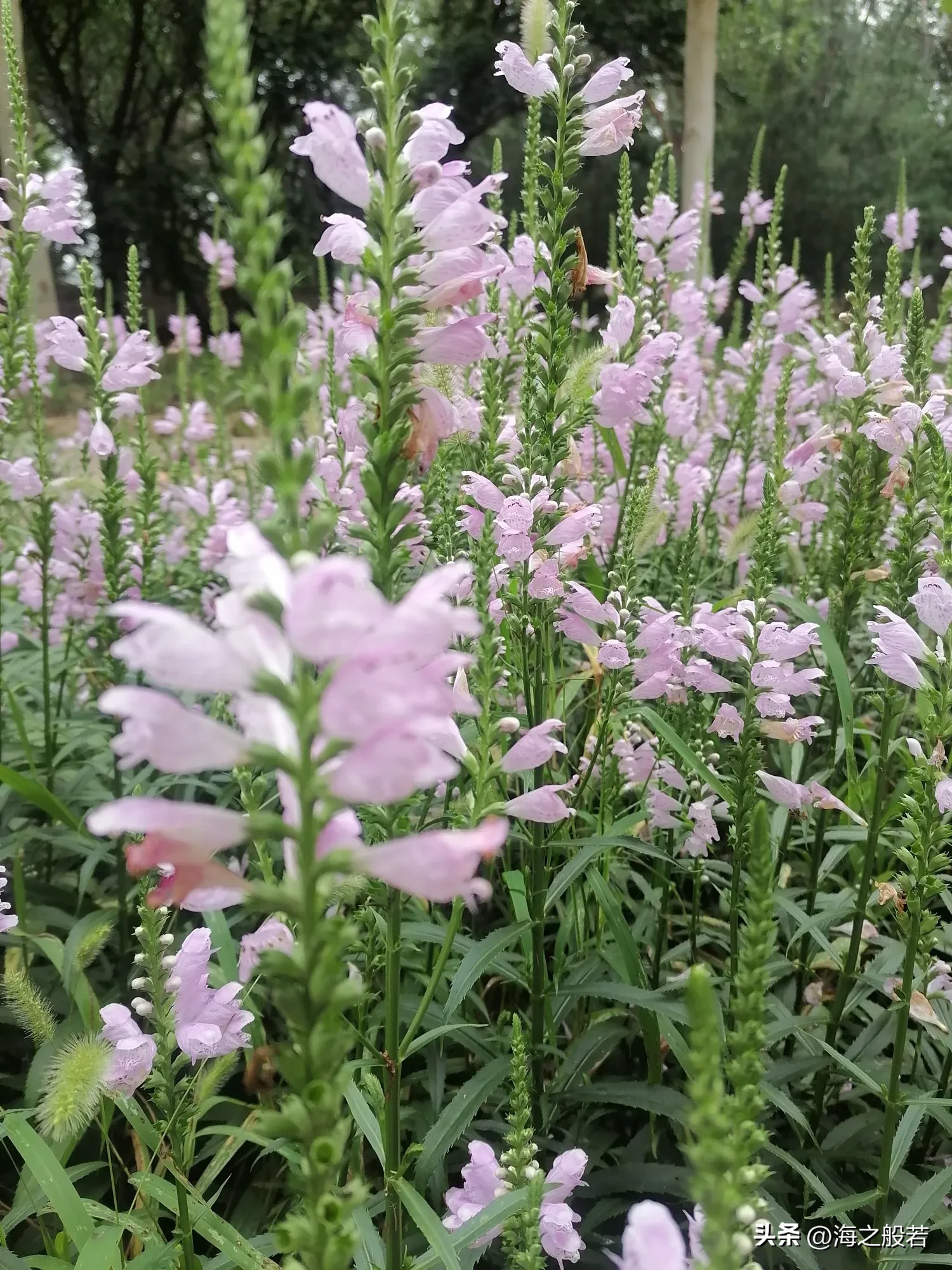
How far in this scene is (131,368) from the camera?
140 inches

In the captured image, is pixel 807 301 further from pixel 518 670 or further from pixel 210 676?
pixel 210 676

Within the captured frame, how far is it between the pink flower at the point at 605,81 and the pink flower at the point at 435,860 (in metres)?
2.21

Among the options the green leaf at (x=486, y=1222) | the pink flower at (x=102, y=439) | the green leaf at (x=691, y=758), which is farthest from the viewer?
the pink flower at (x=102, y=439)

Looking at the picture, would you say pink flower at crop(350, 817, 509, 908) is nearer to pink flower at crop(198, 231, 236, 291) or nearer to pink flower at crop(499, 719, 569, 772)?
pink flower at crop(499, 719, 569, 772)

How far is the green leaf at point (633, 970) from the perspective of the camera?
253 centimetres

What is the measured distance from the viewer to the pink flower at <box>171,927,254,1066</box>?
203 cm

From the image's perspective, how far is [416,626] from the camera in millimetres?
876

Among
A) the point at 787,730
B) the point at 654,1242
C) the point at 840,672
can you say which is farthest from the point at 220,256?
the point at 654,1242

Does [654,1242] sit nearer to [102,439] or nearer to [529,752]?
[529,752]

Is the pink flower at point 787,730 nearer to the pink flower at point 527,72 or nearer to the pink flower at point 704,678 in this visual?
the pink flower at point 704,678

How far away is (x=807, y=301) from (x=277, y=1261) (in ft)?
17.9

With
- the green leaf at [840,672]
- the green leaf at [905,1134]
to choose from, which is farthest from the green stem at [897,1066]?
the green leaf at [840,672]

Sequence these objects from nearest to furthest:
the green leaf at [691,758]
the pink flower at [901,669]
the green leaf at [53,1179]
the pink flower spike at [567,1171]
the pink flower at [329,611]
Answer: the pink flower at [329,611], the green leaf at [53,1179], the pink flower spike at [567,1171], the pink flower at [901,669], the green leaf at [691,758]

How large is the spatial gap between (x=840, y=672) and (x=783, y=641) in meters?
0.58
